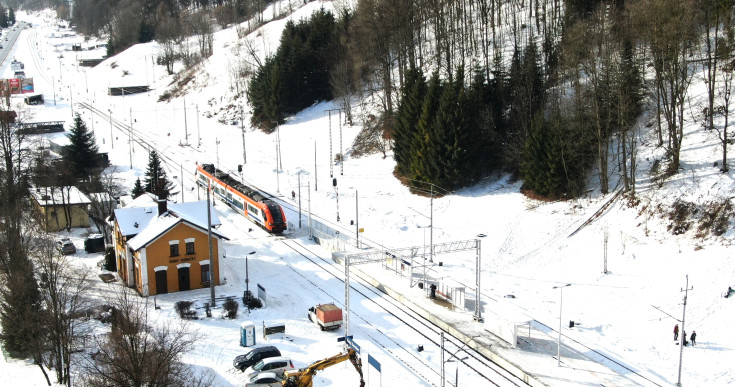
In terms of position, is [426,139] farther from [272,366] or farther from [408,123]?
[272,366]

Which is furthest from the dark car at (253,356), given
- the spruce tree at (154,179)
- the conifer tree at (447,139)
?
the spruce tree at (154,179)

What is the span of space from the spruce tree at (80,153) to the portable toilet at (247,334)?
44.9 m

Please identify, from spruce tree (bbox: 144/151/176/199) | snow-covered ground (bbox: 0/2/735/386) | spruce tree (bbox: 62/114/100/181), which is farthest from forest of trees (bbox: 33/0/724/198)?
spruce tree (bbox: 62/114/100/181)

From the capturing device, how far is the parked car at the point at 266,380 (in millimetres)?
32406

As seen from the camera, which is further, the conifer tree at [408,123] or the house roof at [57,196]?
the conifer tree at [408,123]

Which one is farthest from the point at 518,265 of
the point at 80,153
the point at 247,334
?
the point at 80,153

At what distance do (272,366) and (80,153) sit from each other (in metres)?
52.5

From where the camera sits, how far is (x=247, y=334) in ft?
124

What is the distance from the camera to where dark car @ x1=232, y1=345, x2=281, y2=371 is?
35000 mm

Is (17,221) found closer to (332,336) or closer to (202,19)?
(332,336)

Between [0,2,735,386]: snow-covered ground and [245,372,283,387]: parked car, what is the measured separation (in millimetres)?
1846

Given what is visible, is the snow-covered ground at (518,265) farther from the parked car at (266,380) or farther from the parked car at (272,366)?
the parked car at (266,380)

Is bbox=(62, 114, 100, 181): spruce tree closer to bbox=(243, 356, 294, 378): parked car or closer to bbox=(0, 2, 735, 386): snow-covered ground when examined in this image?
bbox=(0, 2, 735, 386): snow-covered ground

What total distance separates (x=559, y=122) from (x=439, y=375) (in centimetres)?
2794
